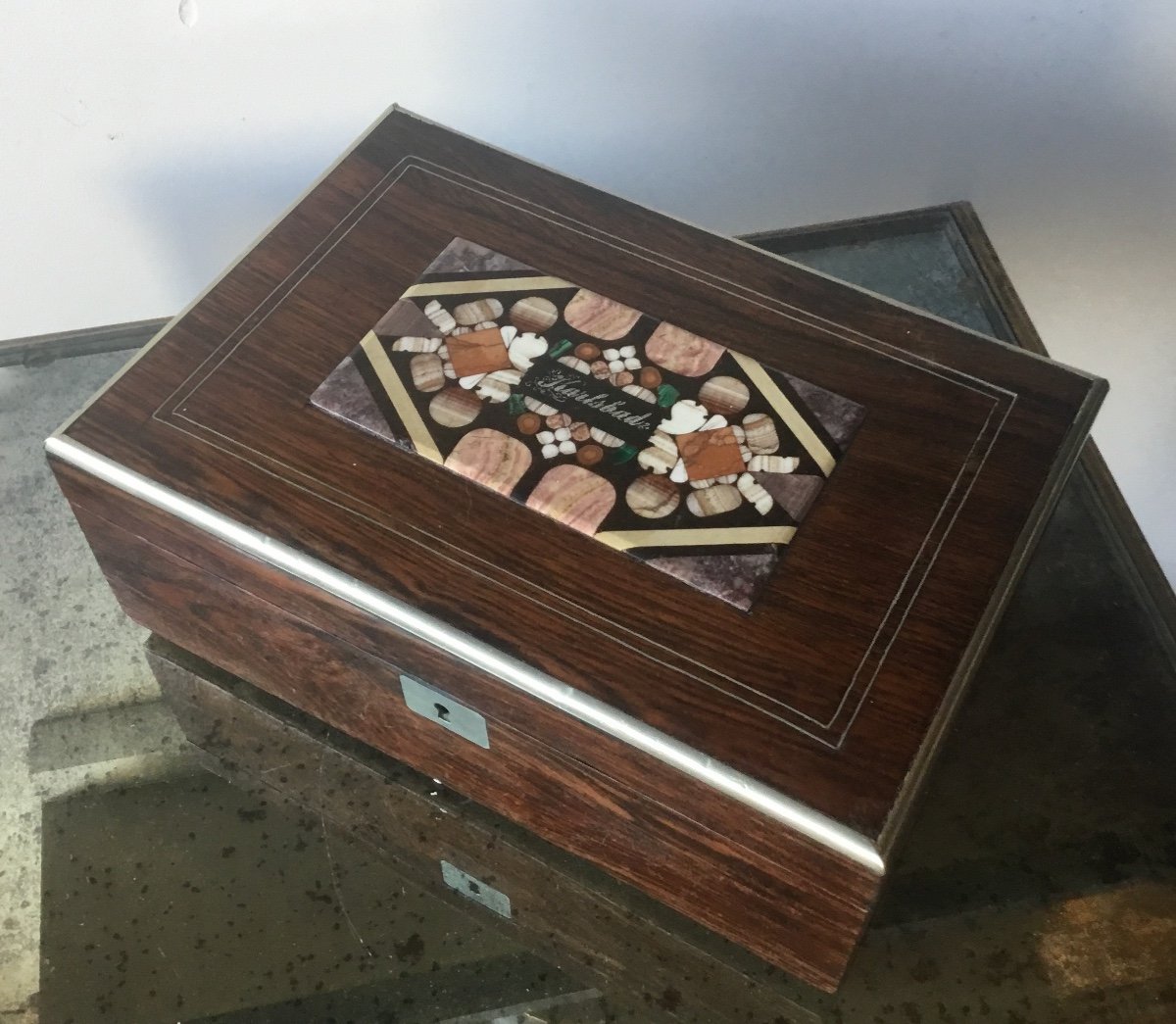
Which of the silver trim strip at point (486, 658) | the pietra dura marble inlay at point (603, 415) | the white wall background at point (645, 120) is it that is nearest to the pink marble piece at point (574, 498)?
the pietra dura marble inlay at point (603, 415)

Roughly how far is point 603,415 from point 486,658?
0.67ft

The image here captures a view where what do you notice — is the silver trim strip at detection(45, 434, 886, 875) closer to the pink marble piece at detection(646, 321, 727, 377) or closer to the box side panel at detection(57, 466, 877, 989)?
the box side panel at detection(57, 466, 877, 989)

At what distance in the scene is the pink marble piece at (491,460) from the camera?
80cm

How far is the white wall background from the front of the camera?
1.07 meters

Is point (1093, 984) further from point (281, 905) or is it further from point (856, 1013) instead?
point (281, 905)

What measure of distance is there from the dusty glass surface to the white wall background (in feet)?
1.44

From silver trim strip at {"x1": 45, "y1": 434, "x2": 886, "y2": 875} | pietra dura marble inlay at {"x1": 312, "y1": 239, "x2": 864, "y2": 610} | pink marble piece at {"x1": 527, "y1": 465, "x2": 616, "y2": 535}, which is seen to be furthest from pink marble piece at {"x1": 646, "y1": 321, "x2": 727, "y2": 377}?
silver trim strip at {"x1": 45, "y1": 434, "x2": 886, "y2": 875}

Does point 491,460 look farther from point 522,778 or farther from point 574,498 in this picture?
point 522,778

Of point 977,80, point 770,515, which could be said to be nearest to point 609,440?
point 770,515

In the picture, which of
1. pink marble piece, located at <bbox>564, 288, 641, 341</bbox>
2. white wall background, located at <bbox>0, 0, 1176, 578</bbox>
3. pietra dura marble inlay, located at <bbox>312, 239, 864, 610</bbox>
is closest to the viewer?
pietra dura marble inlay, located at <bbox>312, 239, 864, 610</bbox>

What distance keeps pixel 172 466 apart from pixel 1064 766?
0.70 metres

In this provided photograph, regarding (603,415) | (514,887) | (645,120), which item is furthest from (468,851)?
(645,120)

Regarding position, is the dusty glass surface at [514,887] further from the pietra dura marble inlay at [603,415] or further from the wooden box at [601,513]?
the pietra dura marble inlay at [603,415]

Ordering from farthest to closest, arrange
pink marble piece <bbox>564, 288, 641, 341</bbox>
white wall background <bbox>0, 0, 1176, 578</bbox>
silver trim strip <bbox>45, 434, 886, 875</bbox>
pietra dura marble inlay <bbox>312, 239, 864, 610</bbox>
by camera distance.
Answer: white wall background <bbox>0, 0, 1176, 578</bbox> → pink marble piece <bbox>564, 288, 641, 341</bbox> → pietra dura marble inlay <bbox>312, 239, 864, 610</bbox> → silver trim strip <bbox>45, 434, 886, 875</bbox>
